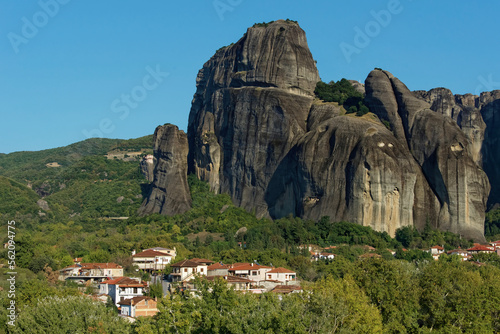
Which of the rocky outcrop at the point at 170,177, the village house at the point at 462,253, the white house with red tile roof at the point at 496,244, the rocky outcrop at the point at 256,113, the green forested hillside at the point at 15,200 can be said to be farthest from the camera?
the green forested hillside at the point at 15,200

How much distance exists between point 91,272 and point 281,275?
17.2 meters

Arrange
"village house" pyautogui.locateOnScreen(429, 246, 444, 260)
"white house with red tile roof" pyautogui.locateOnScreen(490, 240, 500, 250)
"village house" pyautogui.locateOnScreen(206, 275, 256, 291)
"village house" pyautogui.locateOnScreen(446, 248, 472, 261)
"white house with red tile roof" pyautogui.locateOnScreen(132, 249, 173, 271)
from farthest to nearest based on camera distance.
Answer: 1. "white house with red tile roof" pyautogui.locateOnScreen(490, 240, 500, 250)
2. "village house" pyautogui.locateOnScreen(429, 246, 444, 260)
3. "village house" pyautogui.locateOnScreen(446, 248, 472, 261)
4. "white house with red tile roof" pyautogui.locateOnScreen(132, 249, 173, 271)
5. "village house" pyautogui.locateOnScreen(206, 275, 256, 291)

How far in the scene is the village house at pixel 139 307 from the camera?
6850 centimetres

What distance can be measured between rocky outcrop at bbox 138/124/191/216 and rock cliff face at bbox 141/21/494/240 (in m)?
0.15

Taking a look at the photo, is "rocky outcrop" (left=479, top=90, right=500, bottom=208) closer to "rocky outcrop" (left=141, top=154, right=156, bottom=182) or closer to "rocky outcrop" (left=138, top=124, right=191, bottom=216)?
"rocky outcrop" (left=138, top=124, right=191, bottom=216)

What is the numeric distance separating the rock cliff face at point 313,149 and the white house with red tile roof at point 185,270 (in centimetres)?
3076

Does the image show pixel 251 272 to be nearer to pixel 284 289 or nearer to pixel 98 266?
pixel 284 289

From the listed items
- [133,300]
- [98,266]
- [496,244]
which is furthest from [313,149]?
[133,300]

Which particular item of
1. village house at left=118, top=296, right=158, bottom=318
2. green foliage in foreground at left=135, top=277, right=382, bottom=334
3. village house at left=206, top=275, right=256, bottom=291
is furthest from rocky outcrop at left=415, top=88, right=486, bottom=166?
green foliage in foreground at left=135, top=277, right=382, bottom=334

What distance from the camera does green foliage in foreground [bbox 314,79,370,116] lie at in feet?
406

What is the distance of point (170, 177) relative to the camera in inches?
5015

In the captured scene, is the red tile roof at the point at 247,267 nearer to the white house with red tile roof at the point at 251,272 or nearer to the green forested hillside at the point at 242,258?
the white house with red tile roof at the point at 251,272

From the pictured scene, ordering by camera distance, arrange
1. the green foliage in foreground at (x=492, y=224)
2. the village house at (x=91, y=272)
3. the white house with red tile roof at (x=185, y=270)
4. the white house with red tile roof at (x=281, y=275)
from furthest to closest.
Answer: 1. the green foliage in foreground at (x=492, y=224)
2. the white house with red tile roof at (x=281, y=275)
3. the village house at (x=91, y=272)
4. the white house with red tile roof at (x=185, y=270)

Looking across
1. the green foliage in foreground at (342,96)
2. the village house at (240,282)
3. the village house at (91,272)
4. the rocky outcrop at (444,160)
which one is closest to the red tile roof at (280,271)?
the village house at (240,282)
